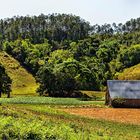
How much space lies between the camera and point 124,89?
7900 centimetres

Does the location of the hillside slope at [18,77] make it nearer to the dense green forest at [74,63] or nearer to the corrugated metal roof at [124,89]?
the dense green forest at [74,63]

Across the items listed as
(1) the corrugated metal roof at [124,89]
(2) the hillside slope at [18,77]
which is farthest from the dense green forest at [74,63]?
(1) the corrugated metal roof at [124,89]

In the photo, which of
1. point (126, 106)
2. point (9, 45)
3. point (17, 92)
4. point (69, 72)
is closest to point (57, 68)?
point (69, 72)

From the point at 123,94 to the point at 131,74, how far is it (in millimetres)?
65767

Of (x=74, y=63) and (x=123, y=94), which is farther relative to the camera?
(x=74, y=63)

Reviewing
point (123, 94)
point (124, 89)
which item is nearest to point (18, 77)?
point (124, 89)

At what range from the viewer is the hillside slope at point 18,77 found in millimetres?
146600

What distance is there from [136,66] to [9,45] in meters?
55.3

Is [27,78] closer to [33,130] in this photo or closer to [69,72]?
[69,72]

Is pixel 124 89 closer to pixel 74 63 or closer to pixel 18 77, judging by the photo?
pixel 74 63

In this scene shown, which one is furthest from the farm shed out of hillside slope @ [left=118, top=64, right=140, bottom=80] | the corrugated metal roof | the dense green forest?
hillside slope @ [left=118, top=64, right=140, bottom=80]

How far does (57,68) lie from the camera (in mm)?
116875

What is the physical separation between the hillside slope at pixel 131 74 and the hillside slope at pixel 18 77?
1186 inches

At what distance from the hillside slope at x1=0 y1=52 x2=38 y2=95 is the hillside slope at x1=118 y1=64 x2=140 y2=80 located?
3012 centimetres
